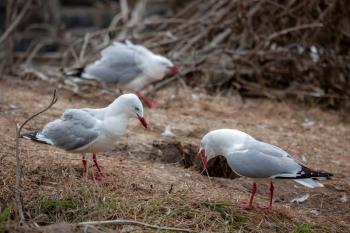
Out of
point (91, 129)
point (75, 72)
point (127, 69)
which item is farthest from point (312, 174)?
point (75, 72)

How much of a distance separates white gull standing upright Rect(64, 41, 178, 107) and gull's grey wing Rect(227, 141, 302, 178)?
2.69 metres

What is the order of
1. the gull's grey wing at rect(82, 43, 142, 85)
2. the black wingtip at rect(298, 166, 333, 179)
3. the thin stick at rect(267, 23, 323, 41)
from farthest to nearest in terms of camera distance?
the thin stick at rect(267, 23, 323, 41) < the gull's grey wing at rect(82, 43, 142, 85) < the black wingtip at rect(298, 166, 333, 179)

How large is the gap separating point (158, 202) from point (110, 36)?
4973 mm

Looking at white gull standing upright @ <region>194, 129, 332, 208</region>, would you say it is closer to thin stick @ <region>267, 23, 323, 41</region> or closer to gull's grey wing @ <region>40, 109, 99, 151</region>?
gull's grey wing @ <region>40, 109, 99, 151</region>

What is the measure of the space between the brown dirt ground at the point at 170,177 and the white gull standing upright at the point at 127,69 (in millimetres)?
293

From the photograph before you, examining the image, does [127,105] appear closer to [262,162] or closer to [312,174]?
[262,162]

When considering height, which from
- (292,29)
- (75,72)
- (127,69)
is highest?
(292,29)

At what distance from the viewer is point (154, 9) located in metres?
12.1

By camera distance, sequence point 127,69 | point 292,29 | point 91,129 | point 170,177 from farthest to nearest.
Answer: point 292,29 < point 127,69 < point 170,177 < point 91,129

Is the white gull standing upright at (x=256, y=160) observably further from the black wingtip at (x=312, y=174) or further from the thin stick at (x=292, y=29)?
the thin stick at (x=292, y=29)

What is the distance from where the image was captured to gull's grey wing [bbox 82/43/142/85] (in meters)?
6.88

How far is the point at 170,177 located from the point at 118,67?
95.9 inches

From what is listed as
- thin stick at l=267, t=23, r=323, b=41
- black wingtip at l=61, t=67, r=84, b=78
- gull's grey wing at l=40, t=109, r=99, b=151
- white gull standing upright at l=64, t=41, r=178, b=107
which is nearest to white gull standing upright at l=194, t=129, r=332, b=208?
gull's grey wing at l=40, t=109, r=99, b=151

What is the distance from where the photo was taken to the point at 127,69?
6891 millimetres
